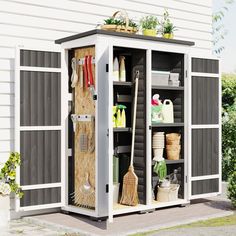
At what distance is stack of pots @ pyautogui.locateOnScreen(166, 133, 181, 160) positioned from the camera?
25.8 ft

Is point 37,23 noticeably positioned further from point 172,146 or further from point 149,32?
point 172,146

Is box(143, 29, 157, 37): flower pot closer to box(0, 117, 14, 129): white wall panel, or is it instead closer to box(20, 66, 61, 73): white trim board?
box(20, 66, 61, 73): white trim board

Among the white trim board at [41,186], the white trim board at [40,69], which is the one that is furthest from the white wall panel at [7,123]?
the white trim board at [41,186]

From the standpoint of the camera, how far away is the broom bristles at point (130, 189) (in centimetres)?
728

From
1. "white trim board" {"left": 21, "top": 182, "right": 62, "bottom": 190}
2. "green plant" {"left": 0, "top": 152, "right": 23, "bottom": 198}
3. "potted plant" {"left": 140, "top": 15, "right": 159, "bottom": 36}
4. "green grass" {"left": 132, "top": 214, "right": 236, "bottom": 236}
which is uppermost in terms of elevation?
"potted plant" {"left": 140, "top": 15, "right": 159, "bottom": 36}

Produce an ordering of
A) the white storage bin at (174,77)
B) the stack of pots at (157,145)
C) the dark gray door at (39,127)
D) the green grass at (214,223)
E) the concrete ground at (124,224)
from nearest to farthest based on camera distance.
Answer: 1. the concrete ground at (124,224)
2. the green grass at (214,223)
3. the dark gray door at (39,127)
4. the stack of pots at (157,145)
5. the white storage bin at (174,77)

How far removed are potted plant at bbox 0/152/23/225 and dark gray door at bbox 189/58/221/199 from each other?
2.51 meters

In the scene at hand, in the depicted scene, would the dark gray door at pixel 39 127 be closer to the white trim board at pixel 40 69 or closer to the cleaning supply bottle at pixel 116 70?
the white trim board at pixel 40 69

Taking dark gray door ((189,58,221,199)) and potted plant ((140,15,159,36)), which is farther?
dark gray door ((189,58,221,199))

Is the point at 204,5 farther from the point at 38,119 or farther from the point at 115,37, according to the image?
the point at 38,119

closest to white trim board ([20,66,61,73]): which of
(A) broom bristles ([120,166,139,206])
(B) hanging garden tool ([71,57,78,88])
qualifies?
(B) hanging garden tool ([71,57,78,88])

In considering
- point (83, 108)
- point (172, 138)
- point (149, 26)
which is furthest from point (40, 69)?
point (172, 138)

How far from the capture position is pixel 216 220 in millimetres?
7211

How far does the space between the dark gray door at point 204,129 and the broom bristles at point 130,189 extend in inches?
42.6
